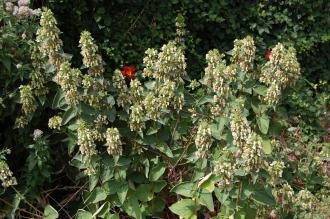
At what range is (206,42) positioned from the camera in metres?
5.68

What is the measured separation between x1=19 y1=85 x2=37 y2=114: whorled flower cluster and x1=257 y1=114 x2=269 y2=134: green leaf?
1489mm

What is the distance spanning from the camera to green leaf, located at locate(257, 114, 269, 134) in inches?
144

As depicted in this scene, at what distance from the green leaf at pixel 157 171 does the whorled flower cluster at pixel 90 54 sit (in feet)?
2.42

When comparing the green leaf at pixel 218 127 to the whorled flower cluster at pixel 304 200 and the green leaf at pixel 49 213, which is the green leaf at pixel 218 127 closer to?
the whorled flower cluster at pixel 304 200

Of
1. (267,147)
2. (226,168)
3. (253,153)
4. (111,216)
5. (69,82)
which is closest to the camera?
(253,153)

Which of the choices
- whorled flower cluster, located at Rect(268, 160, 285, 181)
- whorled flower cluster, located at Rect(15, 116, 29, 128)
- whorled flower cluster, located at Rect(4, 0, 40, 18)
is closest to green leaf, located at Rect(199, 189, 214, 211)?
whorled flower cluster, located at Rect(268, 160, 285, 181)

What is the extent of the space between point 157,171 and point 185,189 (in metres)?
0.25

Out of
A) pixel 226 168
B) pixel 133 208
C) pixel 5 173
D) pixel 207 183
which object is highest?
pixel 226 168

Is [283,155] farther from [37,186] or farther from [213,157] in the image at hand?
[37,186]

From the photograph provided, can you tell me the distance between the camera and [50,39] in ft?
11.3

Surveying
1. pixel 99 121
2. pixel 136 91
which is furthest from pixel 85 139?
pixel 136 91

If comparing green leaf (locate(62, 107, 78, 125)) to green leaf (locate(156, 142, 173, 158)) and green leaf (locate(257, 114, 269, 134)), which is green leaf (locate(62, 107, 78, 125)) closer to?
green leaf (locate(156, 142, 173, 158))

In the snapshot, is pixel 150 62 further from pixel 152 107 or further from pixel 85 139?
pixel 85 139

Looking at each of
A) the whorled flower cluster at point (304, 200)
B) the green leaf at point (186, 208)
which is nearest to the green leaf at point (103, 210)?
the green leaf at point (186, 208)
